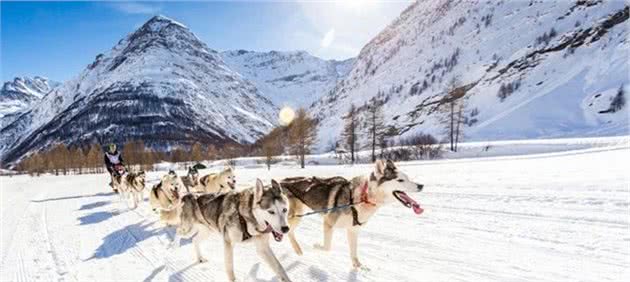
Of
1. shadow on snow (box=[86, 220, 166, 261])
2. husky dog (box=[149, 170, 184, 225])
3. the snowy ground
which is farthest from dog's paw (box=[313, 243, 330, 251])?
husky dog (box=[149, 170, 184, 225])

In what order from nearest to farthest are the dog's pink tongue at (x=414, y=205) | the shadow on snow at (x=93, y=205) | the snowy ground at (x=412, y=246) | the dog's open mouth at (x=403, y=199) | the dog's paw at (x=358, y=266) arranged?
the dog's pink tongue at (x=414, y=205) → the dog's open mouth at (x=403, y=199) → the snowy ground at (x=412, y=246) → the dog's paw at (x=358, y=266) → the shadow on snow at (x=93, y=205)

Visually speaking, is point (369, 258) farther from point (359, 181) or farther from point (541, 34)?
point (541, 34)

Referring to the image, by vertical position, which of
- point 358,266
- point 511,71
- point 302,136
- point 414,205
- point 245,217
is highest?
point 511,71

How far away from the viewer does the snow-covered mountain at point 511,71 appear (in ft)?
272

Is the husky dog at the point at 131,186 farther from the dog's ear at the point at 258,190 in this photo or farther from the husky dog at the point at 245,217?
the dog's ear at the point at 258,190

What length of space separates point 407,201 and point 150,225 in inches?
288

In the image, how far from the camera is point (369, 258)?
7.34 metres

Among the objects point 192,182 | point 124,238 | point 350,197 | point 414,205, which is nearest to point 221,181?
point 192,182

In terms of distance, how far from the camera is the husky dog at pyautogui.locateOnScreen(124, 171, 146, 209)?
14.6 metres

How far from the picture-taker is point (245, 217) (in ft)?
19.7

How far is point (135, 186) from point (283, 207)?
10806 mm

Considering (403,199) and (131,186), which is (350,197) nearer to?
(403,199)

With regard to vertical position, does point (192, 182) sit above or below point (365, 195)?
below

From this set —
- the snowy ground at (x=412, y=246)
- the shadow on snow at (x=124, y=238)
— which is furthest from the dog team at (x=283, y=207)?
the shadow on snow at (x=124, y=238)
